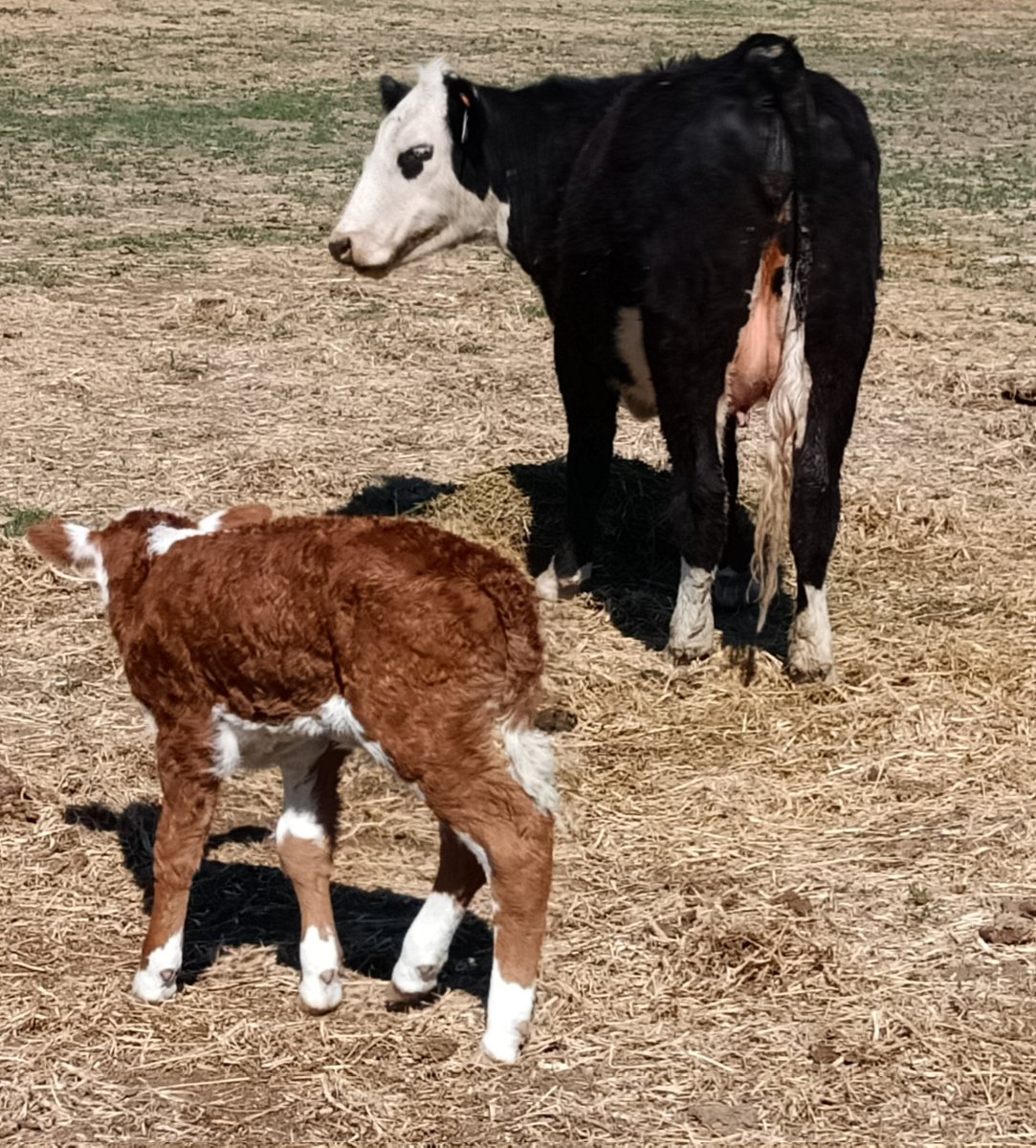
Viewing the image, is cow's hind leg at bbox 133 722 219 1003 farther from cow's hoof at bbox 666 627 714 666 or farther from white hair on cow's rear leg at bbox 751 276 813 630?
cow's hoof at bbox 666 627 714 666

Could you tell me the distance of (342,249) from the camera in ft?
25.8

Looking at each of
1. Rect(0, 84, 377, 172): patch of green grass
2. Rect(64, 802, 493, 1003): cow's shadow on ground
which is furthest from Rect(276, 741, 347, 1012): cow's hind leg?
Rect(0, 84, 377, 172): patch of green grass

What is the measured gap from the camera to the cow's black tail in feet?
21.5

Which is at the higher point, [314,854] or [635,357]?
[635,357]

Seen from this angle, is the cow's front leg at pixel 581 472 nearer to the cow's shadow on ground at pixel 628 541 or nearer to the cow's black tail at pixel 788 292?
the cow's shadow on ground at pixel 628 541

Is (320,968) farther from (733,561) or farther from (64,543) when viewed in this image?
(733,561)

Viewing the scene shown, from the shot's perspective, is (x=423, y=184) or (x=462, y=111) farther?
(x=423, y=184)

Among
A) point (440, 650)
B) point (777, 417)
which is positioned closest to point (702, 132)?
point (777, 417)

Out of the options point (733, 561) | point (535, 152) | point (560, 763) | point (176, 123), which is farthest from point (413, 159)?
point (176, 123)

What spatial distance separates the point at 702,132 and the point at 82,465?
3.68m

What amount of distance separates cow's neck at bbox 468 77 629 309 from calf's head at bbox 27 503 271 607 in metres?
2.92

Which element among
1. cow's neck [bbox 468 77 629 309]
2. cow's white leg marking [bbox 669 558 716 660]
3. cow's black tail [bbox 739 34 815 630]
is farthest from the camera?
cow's neck [bbox 468 77 629 309]

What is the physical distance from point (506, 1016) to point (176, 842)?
0.94 meters

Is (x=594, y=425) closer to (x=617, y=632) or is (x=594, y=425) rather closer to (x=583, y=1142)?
(x=617, y=632)
